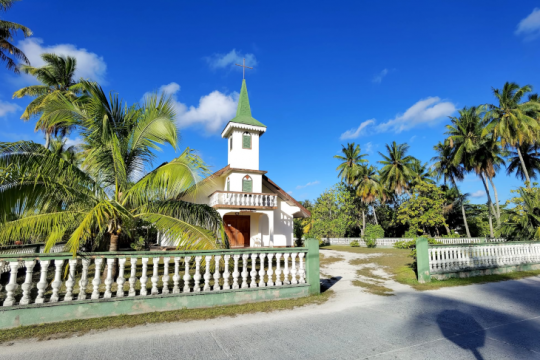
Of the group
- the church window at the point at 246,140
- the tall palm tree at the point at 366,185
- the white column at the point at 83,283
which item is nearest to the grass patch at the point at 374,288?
the white column at the point at 83,283

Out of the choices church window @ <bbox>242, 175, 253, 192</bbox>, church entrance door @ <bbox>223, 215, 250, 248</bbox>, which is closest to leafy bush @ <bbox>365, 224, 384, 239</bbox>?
church entrance door @ <bbox>223, 215, 250, 248</bbox>

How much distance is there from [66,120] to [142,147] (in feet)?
5.50

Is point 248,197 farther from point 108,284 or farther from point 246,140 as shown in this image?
point 108,284

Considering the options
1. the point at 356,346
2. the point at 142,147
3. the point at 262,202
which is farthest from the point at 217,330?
the point at 262,202

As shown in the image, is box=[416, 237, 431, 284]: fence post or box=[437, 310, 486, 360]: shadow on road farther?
box=[416, 237, 431, 284]: fence post

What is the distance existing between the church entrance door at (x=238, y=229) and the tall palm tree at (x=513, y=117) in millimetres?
20640

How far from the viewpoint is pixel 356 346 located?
354 centimetres

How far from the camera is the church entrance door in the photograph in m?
17.7

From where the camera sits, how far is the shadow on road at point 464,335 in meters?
3.56

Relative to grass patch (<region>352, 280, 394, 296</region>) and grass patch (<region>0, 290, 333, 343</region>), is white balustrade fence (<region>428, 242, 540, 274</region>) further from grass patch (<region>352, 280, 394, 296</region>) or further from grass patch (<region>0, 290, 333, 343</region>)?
grass patch (<region>0, 290, 333, 343</region>)

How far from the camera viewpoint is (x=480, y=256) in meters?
8.79

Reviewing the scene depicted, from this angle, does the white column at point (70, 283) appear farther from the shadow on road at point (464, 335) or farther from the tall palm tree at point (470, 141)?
the tall palm tree at point (470, 141)

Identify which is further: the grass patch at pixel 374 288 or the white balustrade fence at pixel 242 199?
the white balustrade fence at pixel 242 199

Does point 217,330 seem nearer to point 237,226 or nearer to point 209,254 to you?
point 209,254
